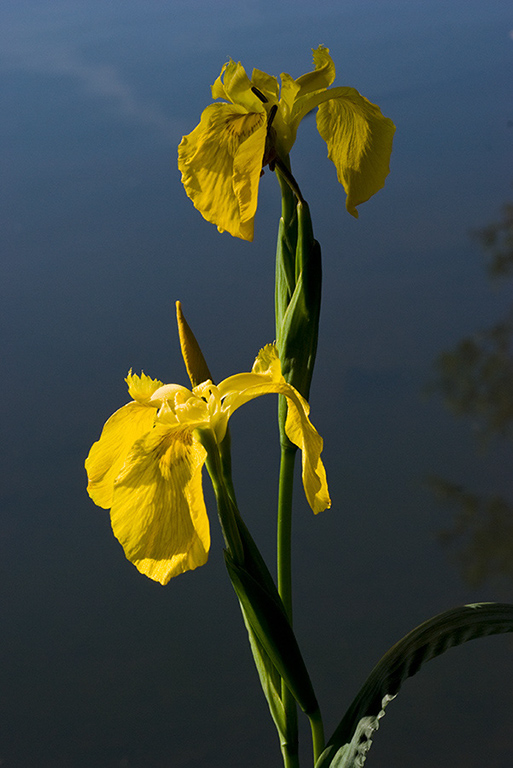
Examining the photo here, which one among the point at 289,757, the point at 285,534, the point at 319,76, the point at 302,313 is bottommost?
the point at 289,757

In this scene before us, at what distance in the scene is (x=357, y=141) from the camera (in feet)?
1.32

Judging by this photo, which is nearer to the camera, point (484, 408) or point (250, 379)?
point (250, 379)

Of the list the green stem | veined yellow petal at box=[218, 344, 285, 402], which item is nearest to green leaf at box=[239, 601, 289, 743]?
the green stem

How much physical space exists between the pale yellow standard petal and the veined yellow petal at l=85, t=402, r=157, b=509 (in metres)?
0.02

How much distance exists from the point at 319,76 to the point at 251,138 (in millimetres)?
53

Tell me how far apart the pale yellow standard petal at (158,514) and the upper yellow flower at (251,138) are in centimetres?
12

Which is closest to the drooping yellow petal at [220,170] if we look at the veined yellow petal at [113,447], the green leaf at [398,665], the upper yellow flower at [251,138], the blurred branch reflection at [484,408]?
the upper yellow flower at [251,138]

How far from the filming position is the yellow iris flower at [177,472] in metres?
0.33

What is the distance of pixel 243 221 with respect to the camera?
0.38m

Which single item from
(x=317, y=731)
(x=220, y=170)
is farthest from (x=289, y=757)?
(x=220, y=170)

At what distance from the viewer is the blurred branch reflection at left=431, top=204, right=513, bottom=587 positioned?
931mm

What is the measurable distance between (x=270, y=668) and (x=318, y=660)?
0.45 metres

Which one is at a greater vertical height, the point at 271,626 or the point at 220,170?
the point at 220,170

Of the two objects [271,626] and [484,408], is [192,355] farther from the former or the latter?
[484,408]
